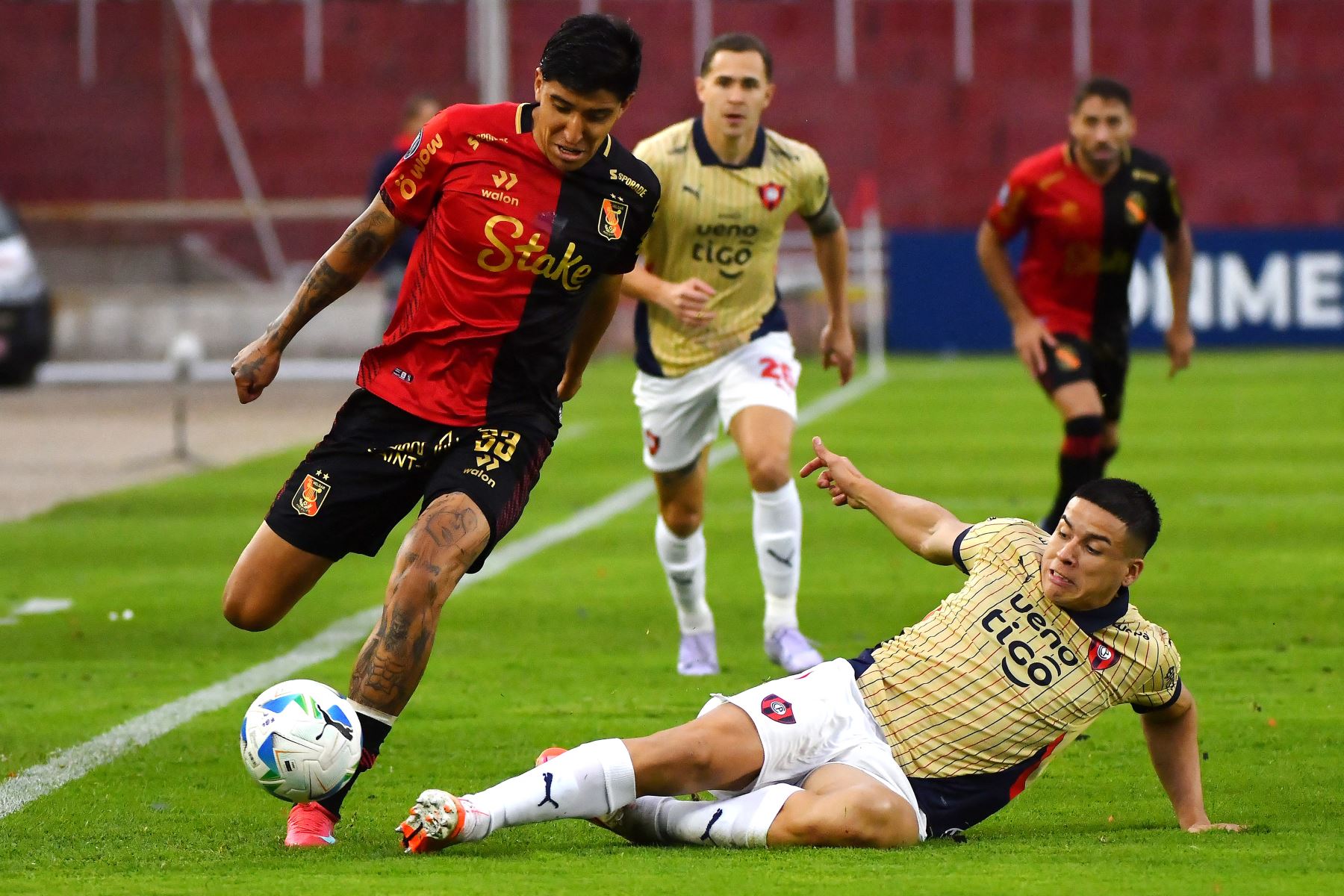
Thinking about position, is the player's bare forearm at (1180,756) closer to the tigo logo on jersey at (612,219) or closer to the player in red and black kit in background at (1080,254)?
the tigo logo on jersey at (612,219)

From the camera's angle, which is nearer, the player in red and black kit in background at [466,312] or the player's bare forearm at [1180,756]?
the player's bare forearm at [1180,756]

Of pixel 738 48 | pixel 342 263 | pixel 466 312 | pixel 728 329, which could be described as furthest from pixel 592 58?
pixel 728 329

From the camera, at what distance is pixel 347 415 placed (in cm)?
569

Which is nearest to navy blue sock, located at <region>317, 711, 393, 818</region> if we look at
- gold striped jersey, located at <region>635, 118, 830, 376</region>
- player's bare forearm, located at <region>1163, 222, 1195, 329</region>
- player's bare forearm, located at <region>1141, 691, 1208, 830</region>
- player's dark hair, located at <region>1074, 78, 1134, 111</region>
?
player's bare forearm, located at <region>1141, 691, 1208, 830</region>

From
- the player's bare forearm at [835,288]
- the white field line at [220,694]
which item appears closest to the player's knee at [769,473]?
the player's bare forearm at [835,288]

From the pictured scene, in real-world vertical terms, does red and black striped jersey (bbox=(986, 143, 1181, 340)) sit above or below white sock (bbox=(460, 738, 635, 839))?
above

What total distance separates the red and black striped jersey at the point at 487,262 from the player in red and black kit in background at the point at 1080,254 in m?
4.66

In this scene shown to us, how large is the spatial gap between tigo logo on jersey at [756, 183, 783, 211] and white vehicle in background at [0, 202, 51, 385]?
15652 mm

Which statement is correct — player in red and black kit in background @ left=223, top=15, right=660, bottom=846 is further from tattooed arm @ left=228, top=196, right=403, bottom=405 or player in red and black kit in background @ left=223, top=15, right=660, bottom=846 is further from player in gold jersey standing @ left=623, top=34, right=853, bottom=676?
player in gold jersey standing @ left=623, top=34, right=853, bottom=676

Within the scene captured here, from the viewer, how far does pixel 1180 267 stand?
34.1ft

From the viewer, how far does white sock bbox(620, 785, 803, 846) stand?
16.2 feet

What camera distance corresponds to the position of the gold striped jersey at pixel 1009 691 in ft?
16.6

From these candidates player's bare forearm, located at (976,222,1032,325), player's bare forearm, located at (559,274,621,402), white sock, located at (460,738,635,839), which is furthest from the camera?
player's bare forearm, located at (976,222,1032,325)

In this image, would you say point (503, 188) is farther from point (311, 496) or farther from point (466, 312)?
point (311, 496)
